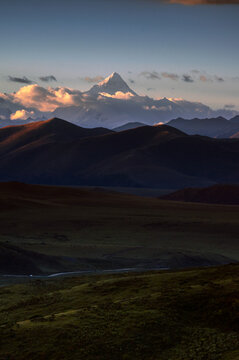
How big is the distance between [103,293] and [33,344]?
409 inches

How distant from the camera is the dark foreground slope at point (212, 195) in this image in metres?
170

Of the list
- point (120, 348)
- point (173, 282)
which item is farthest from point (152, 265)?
point (120, 348)

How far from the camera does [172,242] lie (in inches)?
2945

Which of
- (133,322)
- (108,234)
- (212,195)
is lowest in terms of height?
(108,234)

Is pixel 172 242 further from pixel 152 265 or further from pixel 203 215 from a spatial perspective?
pixel 203 215

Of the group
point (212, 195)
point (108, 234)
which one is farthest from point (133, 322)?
point (212, 195)

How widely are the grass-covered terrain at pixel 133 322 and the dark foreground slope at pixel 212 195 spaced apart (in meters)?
137

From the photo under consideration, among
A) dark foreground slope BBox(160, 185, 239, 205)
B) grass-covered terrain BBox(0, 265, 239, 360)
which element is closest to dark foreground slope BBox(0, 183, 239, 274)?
grass-covered terrain BBox(0, 265, 239, 360)

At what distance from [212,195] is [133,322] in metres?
152

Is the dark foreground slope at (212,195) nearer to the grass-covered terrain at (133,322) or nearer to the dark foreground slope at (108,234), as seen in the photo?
the dark foreground slope at (108,234)

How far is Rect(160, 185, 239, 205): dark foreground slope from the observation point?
6673 inches

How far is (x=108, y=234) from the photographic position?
81.4 meters

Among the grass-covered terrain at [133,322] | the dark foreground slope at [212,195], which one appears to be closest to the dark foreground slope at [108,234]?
the grass-covered terrain at [133,322]

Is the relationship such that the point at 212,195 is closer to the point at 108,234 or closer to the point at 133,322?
the point at 108,234
